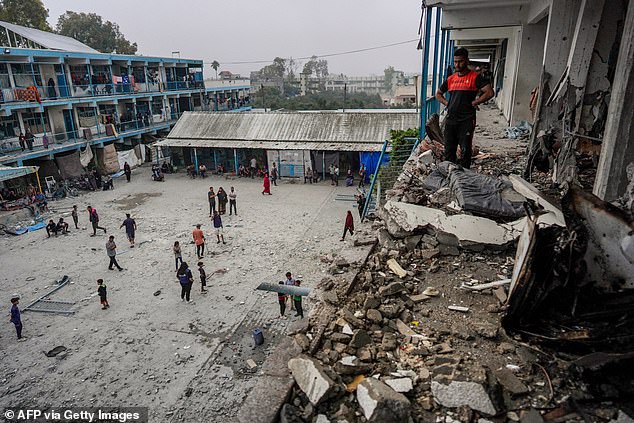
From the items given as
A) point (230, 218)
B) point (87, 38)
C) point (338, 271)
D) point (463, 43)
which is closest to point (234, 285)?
point (230, 218)

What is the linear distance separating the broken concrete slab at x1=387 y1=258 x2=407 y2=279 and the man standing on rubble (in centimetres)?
253

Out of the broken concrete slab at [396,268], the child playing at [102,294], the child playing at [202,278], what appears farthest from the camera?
the child playing at [202,278]

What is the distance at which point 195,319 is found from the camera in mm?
8453

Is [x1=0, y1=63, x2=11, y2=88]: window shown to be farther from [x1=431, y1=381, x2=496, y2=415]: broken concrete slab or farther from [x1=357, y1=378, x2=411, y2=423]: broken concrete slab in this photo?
[x1=431, y1=381, x2=496, y2=415]: broken concrete slab

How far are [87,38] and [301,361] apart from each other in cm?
4143

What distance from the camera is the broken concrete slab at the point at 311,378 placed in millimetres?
2404

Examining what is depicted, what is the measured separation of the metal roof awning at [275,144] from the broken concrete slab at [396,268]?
1482 centimetres

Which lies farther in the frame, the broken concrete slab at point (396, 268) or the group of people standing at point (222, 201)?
the group of people standing at point (222, 201)

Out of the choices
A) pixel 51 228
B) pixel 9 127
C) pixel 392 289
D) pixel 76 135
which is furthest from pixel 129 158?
pixel 392 289

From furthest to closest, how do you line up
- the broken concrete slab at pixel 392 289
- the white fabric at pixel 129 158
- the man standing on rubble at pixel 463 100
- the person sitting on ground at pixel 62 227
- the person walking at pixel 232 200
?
the white fabric at pixel 129 158 → the person walking at pixel 232 200 → the person sitting on ground at pixel 62 227 → the man standing on rubble at pixel 463 100 → the broken concrete slab at pixel 392 289

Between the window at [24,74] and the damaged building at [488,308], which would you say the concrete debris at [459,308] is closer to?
the damaged building at [488,308]

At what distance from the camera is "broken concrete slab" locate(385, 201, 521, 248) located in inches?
156

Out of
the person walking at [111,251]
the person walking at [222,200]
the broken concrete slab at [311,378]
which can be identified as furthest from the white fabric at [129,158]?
the broken concrete slab at [311,378]

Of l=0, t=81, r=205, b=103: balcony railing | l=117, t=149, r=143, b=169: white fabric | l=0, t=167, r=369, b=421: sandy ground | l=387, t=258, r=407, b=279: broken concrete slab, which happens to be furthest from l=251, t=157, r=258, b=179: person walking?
l=387, t=258, r=407, b=279: broken concrete slab
